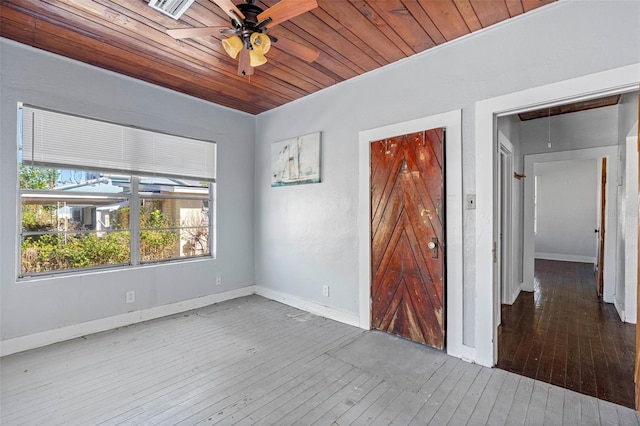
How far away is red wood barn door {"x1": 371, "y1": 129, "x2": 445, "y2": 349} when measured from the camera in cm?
276

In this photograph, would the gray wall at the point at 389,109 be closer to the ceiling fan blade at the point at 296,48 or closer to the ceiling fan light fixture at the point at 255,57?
the ceiling fan blade at the point at 296,48

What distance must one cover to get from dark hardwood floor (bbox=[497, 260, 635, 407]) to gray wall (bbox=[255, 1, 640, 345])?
2.29 ft

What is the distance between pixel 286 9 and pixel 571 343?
3854mm

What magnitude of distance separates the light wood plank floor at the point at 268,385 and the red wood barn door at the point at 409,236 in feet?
0.79

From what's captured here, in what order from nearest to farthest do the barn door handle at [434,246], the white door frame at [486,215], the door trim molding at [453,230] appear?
the white door frame at [486,215] < the door trim molding at [453,230] < the barn door handle at [434,246]

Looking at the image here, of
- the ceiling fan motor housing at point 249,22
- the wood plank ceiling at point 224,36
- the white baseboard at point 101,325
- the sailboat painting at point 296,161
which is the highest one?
the wood plank ceiling at point 224,36

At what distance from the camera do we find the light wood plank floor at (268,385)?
1.91 meters

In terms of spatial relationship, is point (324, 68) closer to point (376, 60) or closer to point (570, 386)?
point (376, 60)

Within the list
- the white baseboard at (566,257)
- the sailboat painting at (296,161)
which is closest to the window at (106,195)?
the sailboat painting at (296,161)

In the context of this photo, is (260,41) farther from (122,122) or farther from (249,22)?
(122,122)

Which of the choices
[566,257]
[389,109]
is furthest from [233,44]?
[566,257]

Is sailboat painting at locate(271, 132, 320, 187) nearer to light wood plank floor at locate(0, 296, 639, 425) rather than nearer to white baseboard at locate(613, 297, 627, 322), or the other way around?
light wood plank floor at locate(0, 296, 639, 425)

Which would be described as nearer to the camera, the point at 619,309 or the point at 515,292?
the point at 619,309

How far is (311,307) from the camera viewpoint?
3904 mm
